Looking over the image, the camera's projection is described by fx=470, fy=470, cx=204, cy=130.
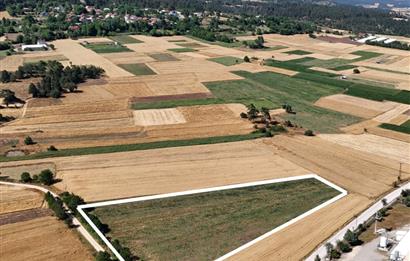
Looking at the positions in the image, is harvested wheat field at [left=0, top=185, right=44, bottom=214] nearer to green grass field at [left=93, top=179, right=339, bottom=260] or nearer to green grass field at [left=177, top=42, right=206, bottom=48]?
green grass field at [left=93, top=179, right=339, bottom=260]

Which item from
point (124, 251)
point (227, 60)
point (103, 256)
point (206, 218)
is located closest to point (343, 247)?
point (206, 218)

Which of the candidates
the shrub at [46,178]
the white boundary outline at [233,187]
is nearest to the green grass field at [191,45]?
the white boundary outline at [233,187]

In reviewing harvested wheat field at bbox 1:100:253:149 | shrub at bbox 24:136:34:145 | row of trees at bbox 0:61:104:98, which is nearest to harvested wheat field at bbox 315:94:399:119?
→ harvested wheat field at bbox 1:100:253:149

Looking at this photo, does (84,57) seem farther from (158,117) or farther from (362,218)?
(362,218)

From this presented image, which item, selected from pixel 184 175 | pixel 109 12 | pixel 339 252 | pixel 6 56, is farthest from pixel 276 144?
pixel 109 12

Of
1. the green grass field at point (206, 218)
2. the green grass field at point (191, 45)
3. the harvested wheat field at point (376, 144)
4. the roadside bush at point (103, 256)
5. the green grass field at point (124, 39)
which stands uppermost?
the green grass field at point (191, 45)

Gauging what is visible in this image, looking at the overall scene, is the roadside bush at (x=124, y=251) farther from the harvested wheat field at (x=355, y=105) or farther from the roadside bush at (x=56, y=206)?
the harvested wheat field at (x=355, y=105)
